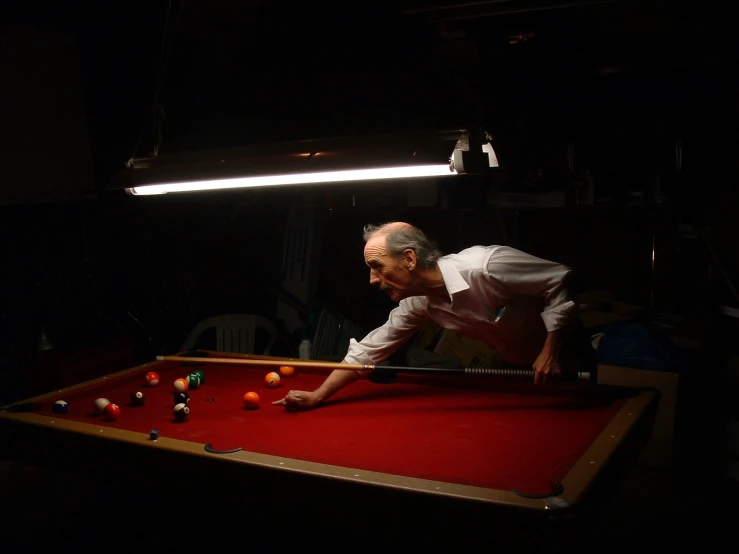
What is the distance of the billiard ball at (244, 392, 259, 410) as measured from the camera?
272 cm

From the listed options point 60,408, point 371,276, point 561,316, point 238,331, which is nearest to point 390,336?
point 371,276

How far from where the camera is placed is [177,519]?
333 centimetres

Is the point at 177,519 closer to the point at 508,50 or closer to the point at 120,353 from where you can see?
the point at 120,353

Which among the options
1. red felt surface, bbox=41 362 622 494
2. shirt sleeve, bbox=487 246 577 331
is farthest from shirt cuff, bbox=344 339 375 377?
shirt sleeve, bbox=487 246 577 331

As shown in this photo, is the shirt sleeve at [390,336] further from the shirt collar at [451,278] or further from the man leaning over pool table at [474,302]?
the shirt collar at [451,278]

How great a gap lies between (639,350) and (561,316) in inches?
58.7

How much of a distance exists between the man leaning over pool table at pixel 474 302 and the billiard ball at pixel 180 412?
394mm

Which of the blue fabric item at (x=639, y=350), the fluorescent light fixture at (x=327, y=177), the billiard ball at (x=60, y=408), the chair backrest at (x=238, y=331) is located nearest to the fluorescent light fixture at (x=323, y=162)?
the fluorescent light fixture at (x=327, y=177)

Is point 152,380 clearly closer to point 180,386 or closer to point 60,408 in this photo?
point 180,386

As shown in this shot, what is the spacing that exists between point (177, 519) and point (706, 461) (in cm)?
314

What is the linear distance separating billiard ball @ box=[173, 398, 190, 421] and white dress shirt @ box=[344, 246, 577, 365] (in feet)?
2.66

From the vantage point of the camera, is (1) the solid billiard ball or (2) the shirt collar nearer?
(2) the shirt collar

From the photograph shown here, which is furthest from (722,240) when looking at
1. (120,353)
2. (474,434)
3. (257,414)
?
(120,353)

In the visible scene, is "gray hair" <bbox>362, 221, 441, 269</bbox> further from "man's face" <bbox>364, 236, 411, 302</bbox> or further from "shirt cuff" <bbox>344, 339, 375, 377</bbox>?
"shirt cuff" <bbox>344, 339, 375, 377</bbox>
